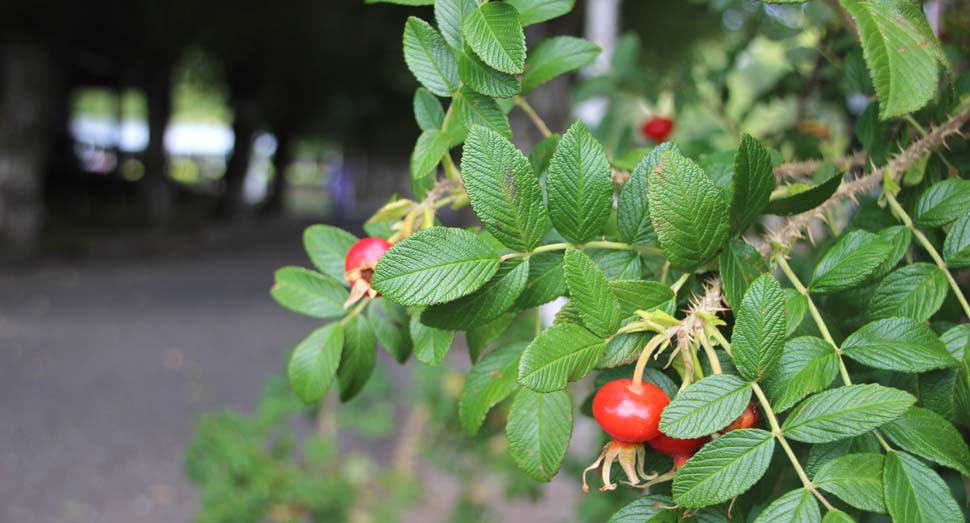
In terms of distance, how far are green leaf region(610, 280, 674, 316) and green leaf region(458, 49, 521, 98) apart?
18 centimetres

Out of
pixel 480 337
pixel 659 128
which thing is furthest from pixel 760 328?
pixel 659 128

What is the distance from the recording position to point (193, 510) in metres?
3.88

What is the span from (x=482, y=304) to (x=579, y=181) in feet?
0.38

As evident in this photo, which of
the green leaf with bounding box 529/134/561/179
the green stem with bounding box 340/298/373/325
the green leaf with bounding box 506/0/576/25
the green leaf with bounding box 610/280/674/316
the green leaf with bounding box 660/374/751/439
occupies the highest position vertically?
the green leaf with bounding box 506/0/576/25

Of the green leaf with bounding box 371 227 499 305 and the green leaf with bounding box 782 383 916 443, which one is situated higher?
the green leaf with bounding box 371 227 499 305

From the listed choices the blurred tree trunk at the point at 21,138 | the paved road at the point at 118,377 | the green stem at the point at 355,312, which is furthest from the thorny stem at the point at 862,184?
the blurred tree trunk at the point at 21,138

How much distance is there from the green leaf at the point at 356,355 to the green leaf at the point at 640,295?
30 centimetres

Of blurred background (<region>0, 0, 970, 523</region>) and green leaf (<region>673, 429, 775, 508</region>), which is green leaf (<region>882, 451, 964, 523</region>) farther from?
blurred background (<region>0, 0, 970, 523</region>)

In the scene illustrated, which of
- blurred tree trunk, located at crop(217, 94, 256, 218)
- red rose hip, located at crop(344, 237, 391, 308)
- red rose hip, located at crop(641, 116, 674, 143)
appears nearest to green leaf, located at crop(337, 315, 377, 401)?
red rose hip, located at crop(344, 237, 391, 308)

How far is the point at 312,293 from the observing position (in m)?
0.81

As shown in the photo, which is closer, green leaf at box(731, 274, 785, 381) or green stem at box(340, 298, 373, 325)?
green leaf at box(731, 274, 785, 381)

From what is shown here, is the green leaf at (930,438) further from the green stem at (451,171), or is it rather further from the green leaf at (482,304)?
the green stem at (451,171)

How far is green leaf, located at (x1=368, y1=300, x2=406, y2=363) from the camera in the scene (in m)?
0.76

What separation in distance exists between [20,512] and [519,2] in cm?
398
